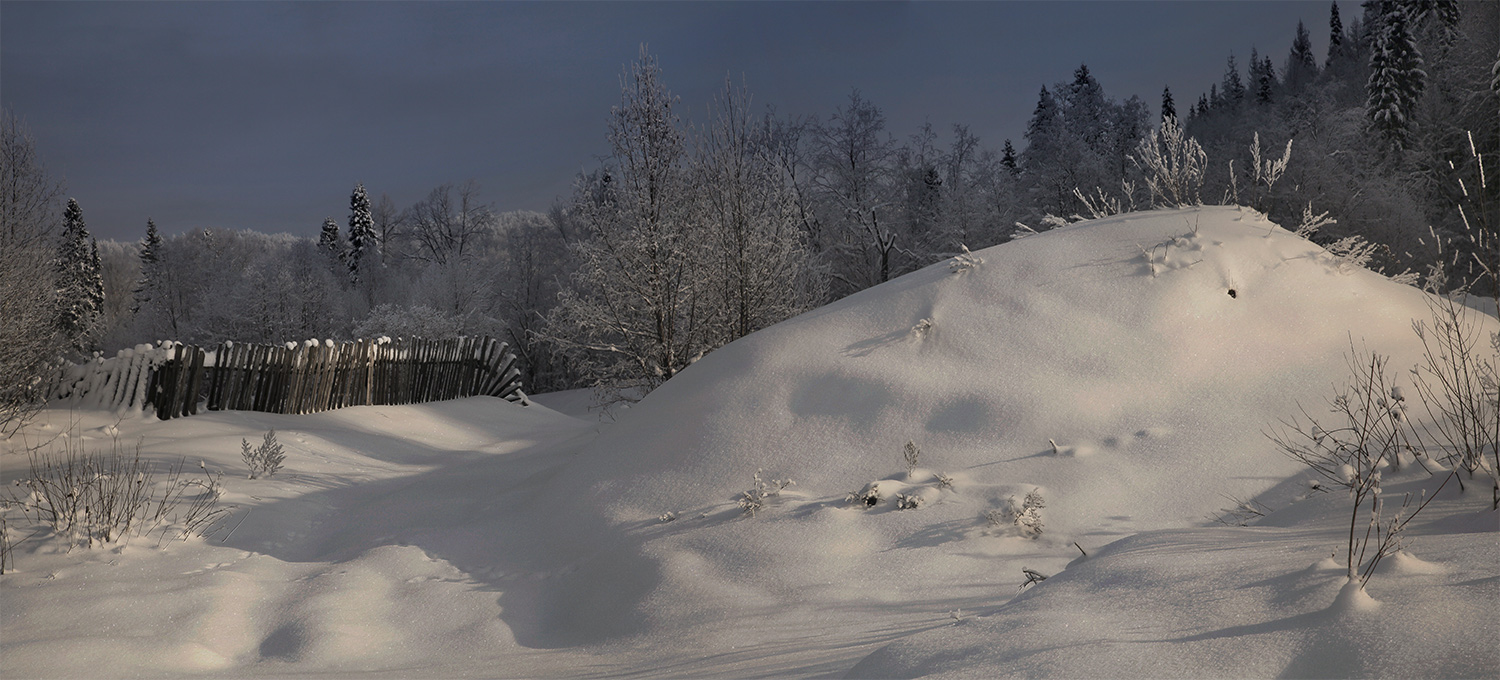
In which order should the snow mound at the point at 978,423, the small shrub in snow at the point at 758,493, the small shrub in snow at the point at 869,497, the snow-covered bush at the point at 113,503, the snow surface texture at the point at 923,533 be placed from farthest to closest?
the snow-covered bush at the point at 113,503
the small shrub in snow at the point at 758,493
the small shrub in snow at the point at 869,497
the snow mound at the point at 978,423
the snow surface texture at the point at 923,533

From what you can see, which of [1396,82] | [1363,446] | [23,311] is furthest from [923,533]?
[1396,82]

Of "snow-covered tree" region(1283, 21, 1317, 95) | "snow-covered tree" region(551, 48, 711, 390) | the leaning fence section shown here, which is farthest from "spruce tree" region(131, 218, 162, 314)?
"snow-covered tree" region(1283, 21, 1317, 95)

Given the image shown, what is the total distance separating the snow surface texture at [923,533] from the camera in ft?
7.85

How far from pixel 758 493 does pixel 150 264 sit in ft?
184

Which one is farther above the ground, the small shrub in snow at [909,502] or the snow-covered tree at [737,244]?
the snow-covered tree at [737,244]

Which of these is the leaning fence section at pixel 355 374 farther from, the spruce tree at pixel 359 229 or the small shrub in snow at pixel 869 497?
the spruce tree at pixel 359 229

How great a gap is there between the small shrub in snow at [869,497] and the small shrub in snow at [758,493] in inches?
18.5

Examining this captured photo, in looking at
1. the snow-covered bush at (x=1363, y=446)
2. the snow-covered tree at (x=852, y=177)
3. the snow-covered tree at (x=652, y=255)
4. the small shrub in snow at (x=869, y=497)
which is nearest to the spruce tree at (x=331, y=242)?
the snow-covered tree at (x=852, y=177)

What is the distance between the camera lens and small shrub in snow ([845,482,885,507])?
4703 millimetres

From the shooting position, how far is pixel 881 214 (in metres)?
27.0

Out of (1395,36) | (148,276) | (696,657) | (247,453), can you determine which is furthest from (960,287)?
(148,276)

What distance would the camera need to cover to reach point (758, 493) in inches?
193

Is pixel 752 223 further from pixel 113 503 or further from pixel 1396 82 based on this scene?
pixel 1396 82

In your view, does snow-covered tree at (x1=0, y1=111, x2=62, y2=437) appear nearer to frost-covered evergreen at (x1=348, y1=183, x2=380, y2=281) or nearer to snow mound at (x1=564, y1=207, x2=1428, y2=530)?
snow mound at (x1=564, y1=207, x2=1428, y2=530)
